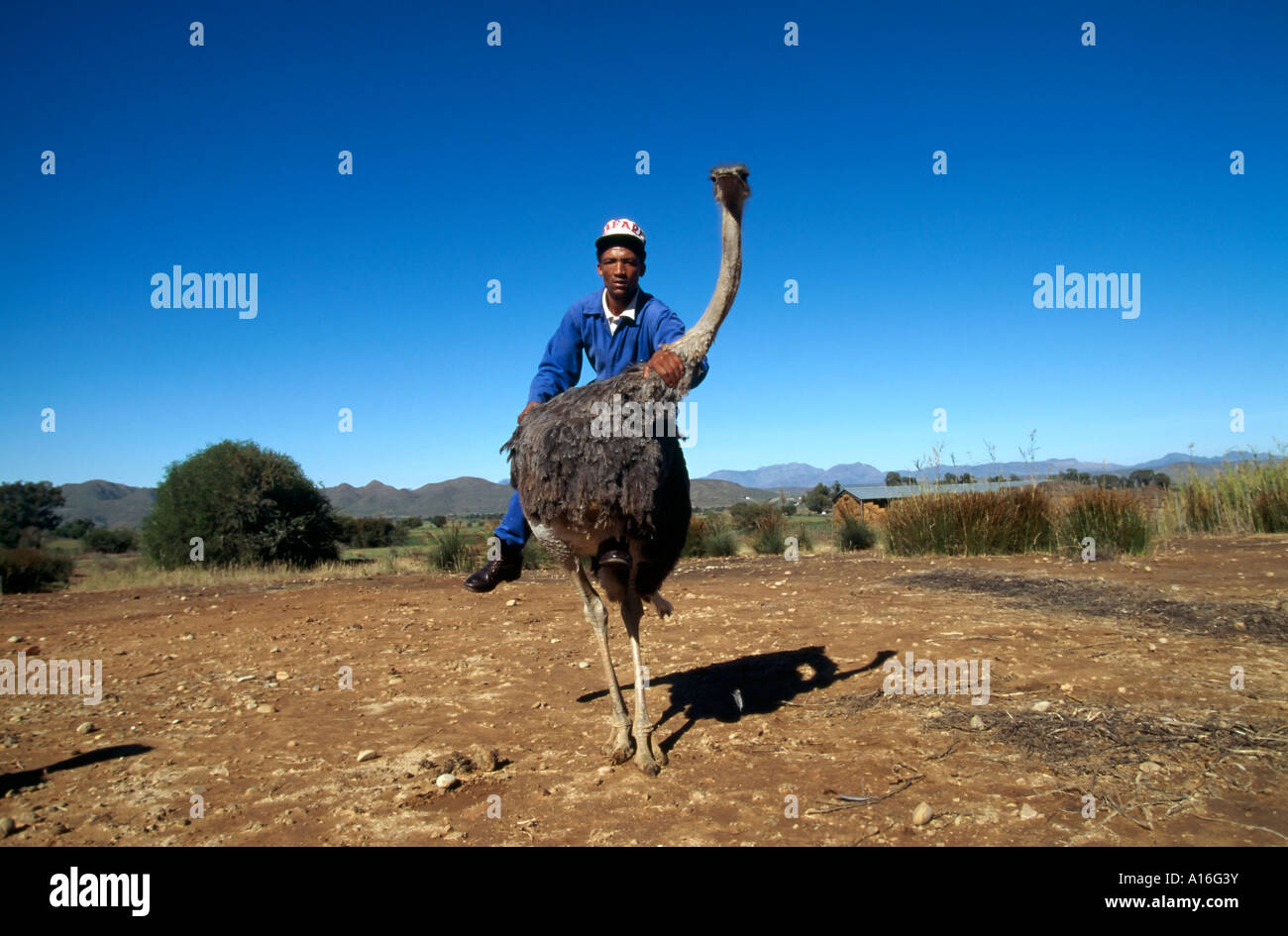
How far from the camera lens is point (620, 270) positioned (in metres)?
5.03

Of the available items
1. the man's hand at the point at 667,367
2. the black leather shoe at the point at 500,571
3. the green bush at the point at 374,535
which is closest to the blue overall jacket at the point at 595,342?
the man's hand at the point at 667,367

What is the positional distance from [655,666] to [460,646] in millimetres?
1984

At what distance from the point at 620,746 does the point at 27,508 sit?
41726mm

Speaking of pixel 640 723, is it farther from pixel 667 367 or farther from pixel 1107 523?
pixel 1107 523

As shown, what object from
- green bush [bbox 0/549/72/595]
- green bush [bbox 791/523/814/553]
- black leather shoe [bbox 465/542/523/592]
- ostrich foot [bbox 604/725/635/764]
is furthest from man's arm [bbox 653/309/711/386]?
green bush [bbox 0/549/72/595]

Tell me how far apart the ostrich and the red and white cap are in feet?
3.14

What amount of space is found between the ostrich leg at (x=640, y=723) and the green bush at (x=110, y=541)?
40394mm

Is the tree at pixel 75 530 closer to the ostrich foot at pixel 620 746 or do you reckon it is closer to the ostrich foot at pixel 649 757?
the ostrich foot at pixel 620 746

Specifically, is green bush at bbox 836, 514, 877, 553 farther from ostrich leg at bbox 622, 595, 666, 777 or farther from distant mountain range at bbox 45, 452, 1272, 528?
distant mountain range at bbox 45, 452, 1272, 528

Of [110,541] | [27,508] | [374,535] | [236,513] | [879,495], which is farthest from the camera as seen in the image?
[110,541]

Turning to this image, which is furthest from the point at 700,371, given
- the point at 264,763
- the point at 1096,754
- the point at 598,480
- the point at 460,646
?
the point at 460,646

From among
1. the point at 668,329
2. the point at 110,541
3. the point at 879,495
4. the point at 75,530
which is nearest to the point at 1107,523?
the point at 668,329

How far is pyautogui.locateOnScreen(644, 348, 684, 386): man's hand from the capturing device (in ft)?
12.8

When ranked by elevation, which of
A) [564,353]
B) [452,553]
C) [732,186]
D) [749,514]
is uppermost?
[732,186]
